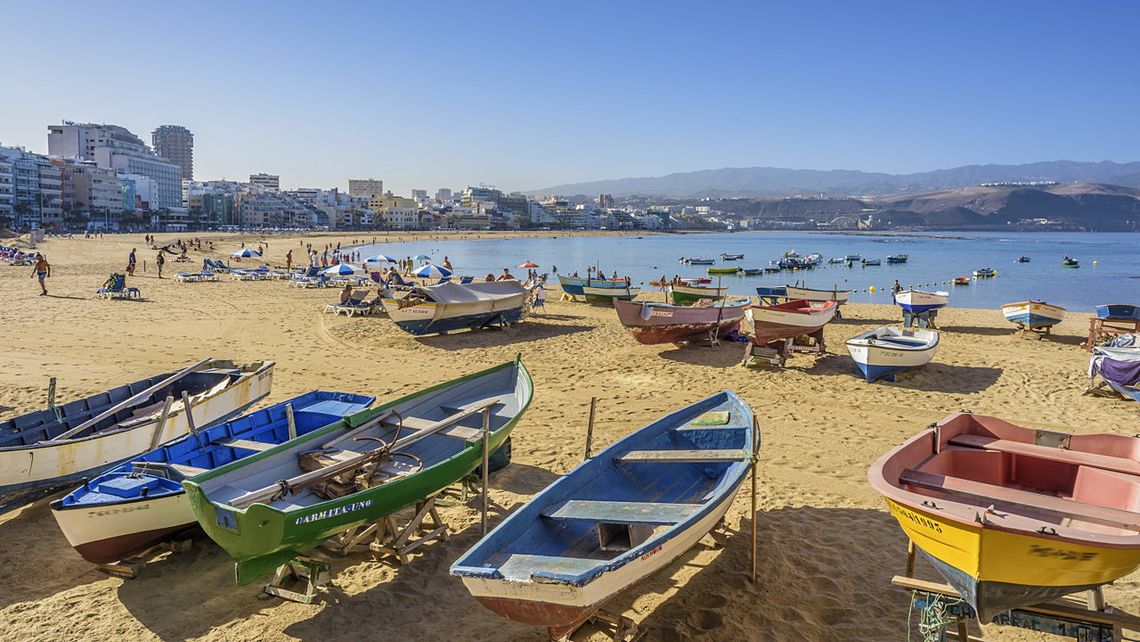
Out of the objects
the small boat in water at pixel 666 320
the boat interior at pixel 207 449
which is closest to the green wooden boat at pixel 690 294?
the small boat in water at pixel 666 320

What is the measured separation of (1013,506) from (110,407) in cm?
1027

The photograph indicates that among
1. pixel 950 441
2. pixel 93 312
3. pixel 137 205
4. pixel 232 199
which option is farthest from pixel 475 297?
pixel 232 199

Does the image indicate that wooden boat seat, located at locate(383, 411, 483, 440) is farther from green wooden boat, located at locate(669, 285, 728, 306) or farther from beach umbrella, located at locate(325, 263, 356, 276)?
beach umbrella, located at locate(325, 263, 356, 276)

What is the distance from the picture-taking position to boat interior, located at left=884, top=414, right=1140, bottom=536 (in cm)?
533

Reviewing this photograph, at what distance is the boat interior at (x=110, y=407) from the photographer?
7781 millimetres

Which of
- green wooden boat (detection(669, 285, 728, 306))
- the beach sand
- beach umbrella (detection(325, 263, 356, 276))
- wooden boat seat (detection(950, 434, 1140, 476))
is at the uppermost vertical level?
beach umbrella (detection(325, 263, 356, 276))

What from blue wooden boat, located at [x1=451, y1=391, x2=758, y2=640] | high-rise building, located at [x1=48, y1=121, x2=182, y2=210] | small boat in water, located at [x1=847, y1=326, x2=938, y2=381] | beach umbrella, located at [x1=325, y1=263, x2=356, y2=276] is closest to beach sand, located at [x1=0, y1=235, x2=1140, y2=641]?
small boat in water, located at [x1=847, y1=326, x2=938, y2=381]

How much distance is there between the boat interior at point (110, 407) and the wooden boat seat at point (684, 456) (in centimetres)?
607

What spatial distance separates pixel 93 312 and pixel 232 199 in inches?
5224

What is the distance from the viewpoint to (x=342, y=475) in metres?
6.57

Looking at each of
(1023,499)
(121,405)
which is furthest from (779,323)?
(121,405)

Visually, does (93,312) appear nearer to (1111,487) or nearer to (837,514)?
(837,514)

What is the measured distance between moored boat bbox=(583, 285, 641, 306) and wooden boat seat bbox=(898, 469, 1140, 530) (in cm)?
2007

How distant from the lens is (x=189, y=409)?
8023 millimetres
